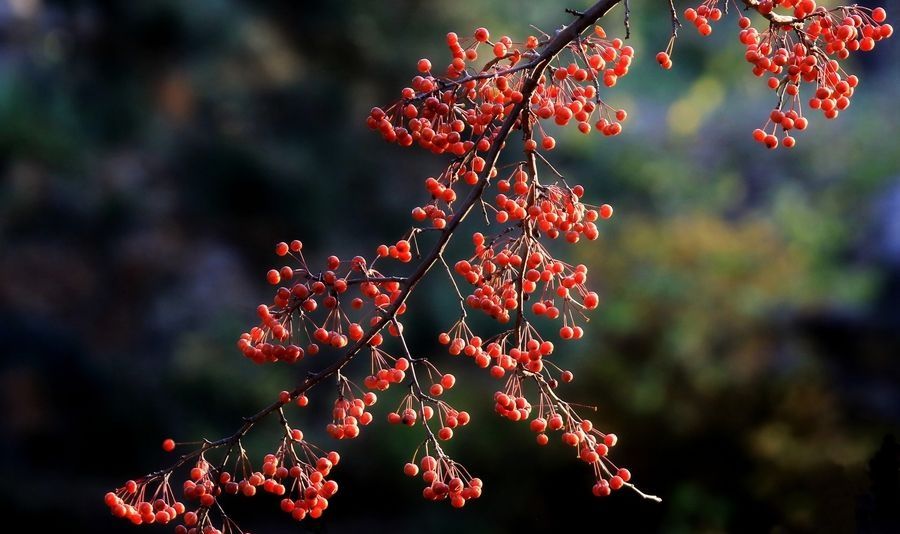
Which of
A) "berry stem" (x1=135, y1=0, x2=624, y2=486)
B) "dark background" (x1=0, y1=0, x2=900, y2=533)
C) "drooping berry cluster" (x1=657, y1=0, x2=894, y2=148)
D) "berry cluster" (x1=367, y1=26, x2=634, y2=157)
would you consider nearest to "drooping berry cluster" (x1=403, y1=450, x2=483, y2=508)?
"berry stem" (x1=135, y1=0, x2=624, y2=486)

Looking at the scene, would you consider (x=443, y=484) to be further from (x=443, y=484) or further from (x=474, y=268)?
(x=474, y=268)

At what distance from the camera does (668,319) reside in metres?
3.69

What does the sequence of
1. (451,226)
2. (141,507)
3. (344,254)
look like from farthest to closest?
(344,254) < (141,507) < (451,226)

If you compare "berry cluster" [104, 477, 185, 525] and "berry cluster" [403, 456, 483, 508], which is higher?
"berry cluster" [403, 456, 483, 508]

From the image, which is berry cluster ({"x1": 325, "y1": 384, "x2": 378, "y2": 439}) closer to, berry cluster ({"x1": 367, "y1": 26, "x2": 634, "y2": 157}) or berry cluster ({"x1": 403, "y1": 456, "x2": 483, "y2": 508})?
berry cluster ({"x1": 403, "y1": 456, "x2": 483, "y2": 508})

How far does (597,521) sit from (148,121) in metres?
2.43

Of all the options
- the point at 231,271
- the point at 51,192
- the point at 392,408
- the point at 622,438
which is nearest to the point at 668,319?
the point at 622,438

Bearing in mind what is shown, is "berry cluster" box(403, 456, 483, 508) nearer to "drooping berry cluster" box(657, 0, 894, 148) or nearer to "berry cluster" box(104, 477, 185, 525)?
"berry cluster" box(104, 477, 185, 525)

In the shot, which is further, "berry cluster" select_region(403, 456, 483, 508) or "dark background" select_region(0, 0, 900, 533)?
"dark background" select_region(0, 0, 900, 533)

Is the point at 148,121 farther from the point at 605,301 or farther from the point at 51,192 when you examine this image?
the point at 605,301

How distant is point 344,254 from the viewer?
4.22m

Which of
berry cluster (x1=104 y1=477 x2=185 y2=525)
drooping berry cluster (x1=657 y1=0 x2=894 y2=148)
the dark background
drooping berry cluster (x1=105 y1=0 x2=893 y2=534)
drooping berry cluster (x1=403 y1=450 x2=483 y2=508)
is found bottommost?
berry cluster (x1=104 y1=477 x2=185 y2=525)

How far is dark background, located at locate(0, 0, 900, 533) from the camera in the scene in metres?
3.48

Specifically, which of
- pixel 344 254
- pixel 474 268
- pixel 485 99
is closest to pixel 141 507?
pixel 474 268
